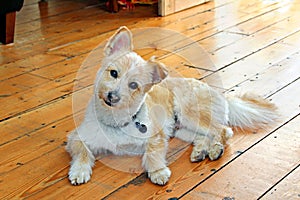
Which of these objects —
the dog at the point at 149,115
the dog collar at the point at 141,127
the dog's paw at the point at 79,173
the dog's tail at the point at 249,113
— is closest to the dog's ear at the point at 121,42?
the dog at the point at 149,115

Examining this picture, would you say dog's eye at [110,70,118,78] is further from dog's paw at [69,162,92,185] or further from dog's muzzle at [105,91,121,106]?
dog's paw at [69,162,92,185]

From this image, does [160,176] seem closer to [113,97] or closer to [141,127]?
[141,127]

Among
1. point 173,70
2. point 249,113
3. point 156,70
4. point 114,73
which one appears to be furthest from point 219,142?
point 173,70

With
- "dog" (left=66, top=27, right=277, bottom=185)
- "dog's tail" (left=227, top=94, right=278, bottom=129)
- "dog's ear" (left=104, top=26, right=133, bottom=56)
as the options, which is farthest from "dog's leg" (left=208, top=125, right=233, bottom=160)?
"dog's ear" (left=104, top=26, right=133, bottom=56)

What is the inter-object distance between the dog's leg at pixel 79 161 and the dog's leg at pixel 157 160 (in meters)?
0.19

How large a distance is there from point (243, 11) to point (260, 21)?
30 centimetres

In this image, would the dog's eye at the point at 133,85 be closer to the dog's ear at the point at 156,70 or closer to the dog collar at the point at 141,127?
the dog's ear at the point at 156,70

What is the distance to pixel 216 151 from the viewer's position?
1761 mm

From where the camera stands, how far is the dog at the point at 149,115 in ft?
5.08

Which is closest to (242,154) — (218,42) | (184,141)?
(184,141)

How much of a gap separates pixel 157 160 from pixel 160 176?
7 centimetres

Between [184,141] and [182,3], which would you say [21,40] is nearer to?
[182,3]

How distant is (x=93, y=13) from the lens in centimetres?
371

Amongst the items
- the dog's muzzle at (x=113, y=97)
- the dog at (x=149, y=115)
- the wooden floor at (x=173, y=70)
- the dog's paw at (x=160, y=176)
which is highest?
the dog's muzzle at (x=113, y=97)
